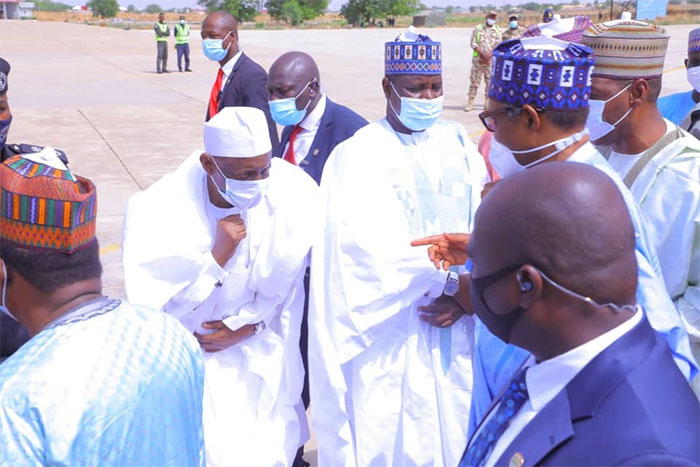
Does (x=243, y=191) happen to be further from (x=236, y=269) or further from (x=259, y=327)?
(x=259, y=327)

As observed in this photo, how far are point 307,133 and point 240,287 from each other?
1512 millimetres

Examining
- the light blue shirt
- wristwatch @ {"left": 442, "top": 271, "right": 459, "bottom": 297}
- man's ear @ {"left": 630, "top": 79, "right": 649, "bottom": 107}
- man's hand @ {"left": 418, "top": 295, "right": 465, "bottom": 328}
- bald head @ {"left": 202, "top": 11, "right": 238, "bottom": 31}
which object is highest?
bald head @ {"left": 202, "top": 11, "right": 238, "bottom": 31}

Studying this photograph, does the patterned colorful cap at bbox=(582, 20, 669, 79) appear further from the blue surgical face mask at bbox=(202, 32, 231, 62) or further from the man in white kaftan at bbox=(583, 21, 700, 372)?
the blue surgical face mask at bbox=(202, 32, 231, 62)

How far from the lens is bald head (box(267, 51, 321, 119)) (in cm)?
450

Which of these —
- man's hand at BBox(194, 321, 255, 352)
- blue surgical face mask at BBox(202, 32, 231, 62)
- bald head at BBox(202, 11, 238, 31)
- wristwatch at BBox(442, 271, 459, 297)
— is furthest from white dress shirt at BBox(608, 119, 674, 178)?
bald head at BBox(202, 11, 238, 31)

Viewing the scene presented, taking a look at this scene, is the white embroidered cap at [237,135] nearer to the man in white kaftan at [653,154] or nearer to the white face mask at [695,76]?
the man in white kaftan at [653,154]

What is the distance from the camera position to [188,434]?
1.87 m

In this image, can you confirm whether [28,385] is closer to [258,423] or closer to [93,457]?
[93,457]

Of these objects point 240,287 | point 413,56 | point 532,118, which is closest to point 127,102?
point 413,56

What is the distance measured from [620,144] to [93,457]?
2.38 m

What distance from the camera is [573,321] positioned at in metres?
1.49

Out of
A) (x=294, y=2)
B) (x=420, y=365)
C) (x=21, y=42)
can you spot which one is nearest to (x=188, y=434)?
(x=420, y=365)

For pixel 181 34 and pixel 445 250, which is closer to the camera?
pixel 445 250

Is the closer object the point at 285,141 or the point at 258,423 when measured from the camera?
the point at 258,423
